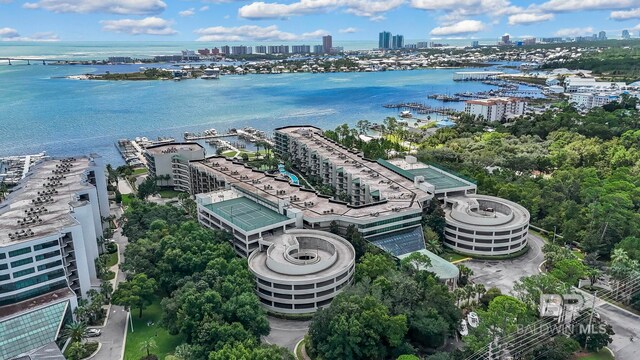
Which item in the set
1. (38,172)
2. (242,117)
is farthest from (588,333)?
(242,117)

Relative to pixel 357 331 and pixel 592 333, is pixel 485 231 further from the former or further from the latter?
pixel 357 331

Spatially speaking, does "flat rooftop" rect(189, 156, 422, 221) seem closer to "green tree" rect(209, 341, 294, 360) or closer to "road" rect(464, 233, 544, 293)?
"road" rect(464, 233, 544, 293)

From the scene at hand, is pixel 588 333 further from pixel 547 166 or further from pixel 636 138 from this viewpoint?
pixel 636 138

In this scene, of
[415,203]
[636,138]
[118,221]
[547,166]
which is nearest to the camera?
[415,203]

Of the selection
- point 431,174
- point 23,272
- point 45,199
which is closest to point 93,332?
point 23,272

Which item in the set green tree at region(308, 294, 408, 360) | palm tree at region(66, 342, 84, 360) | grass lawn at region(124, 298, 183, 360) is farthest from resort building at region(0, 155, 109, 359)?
green tree at region(308, 294, 408, 360)

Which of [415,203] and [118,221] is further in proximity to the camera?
[118,221]

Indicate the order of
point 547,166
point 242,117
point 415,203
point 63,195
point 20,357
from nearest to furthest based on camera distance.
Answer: point 20,357 → point 63,195 → point 415,203 → point 547,166 → point 242,117

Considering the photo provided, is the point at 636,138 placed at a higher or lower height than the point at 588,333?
higher
